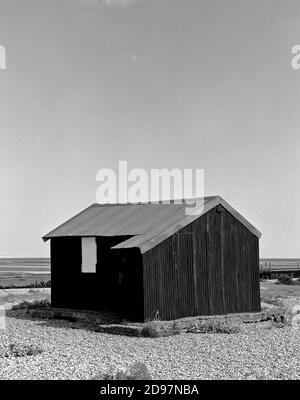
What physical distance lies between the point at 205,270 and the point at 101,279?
13.2ft

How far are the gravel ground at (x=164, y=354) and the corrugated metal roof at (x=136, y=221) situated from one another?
3.62 meters

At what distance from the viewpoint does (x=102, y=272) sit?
24594mm

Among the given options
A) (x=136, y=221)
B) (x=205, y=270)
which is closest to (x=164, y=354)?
Result: (x=205, y=270)

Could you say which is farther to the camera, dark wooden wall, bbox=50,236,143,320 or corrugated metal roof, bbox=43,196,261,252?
corrugated metal roof, bbox=43,196,261,252

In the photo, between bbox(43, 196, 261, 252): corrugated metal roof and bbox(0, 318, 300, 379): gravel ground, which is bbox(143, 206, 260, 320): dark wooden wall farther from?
bbox(0, 318, 300, 379): gravel ground

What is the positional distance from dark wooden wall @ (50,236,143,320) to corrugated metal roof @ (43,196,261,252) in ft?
1.16

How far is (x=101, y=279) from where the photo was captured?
24.7 meters

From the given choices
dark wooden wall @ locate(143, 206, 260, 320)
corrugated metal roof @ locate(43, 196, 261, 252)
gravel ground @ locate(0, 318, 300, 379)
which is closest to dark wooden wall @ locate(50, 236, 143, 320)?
corrugated metal roof @ locate(43, 196, 261, 252)

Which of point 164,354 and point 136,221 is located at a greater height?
point 136,221

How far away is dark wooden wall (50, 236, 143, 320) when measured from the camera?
2189cm

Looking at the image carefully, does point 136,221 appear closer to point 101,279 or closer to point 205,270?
point 101,279
